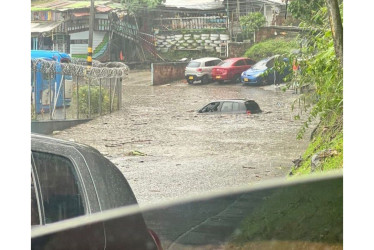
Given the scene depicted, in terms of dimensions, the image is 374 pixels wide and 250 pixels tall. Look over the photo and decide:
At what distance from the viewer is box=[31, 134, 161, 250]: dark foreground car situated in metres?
3.05

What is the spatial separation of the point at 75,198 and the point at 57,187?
0.09m

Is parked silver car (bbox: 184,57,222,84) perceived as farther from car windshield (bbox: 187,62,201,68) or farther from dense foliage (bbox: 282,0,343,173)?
dense foliage (bbox: 282,0,343,173)

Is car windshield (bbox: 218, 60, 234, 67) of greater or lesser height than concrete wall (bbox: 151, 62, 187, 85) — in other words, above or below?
above

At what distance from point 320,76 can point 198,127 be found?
2.04ft

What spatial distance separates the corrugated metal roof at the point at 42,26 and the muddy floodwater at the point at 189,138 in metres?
0.44

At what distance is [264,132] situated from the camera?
10.6ft

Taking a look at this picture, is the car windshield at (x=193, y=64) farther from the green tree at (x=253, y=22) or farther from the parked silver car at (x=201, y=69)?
the green tree at (x=253, y=22)

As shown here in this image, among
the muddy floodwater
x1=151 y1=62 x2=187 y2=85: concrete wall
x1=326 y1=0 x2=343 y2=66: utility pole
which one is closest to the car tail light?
the muddy floodwater

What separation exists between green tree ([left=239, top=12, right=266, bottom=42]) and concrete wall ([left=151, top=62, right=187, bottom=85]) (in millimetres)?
331

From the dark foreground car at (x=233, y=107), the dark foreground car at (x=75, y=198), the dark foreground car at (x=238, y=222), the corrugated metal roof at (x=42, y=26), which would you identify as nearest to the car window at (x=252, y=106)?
the dark foreground car at (x=233, y=107)

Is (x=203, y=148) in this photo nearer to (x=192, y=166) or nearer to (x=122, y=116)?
(x=192, y=166)

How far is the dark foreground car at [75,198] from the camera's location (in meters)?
3.05
